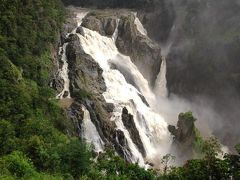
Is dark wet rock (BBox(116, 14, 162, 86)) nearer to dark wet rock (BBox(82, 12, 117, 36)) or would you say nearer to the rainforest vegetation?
dark wet rock (BBox(82, 12, 117, 36))

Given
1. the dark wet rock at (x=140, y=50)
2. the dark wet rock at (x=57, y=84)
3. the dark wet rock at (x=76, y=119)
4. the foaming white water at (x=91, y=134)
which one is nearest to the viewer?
the dark wet rock at (x=76, y=119)

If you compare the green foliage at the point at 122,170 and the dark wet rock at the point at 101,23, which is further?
the dark wet rock at the point at 101,23

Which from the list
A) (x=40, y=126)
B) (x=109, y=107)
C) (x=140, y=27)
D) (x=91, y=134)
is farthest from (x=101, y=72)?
(x=140, y=27)

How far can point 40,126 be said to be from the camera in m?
54.2

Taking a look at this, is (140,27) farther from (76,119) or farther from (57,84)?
(76,119)

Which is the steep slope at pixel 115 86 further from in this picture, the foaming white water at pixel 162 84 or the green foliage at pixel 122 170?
the green foliage at pixel 122 170

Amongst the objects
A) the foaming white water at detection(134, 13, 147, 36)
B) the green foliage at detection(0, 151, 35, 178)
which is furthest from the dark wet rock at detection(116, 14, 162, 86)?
the green foliage at detection(0, 151, 35, 178)

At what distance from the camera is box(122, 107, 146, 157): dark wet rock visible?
214 ft

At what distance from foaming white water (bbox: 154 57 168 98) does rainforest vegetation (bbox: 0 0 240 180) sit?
2018cm

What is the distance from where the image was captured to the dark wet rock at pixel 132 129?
214 ft

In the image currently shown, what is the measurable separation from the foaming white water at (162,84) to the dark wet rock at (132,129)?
2062 centimetres

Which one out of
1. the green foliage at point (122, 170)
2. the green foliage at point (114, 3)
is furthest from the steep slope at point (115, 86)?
the green foliage at point (122, 170)

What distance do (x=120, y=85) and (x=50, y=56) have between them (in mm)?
11187

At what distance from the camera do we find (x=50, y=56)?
2827 inches
